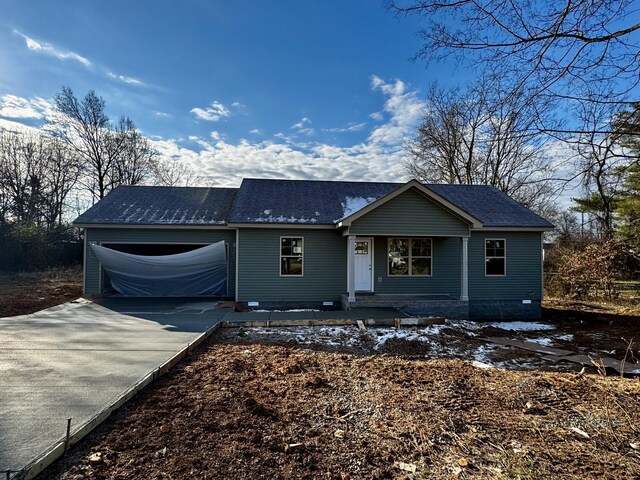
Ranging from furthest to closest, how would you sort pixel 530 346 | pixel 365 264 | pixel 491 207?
pixel 491 207 → pixel 365 264 → pixel 530 346

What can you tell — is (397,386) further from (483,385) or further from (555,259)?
(555,259)

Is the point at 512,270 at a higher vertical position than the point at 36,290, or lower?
higher

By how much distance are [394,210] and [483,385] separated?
6.95 m

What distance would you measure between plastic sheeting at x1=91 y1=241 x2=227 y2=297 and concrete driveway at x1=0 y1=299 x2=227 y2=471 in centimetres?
179

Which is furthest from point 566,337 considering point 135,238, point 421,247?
point 135,238

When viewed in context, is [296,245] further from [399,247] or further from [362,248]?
[399,247]

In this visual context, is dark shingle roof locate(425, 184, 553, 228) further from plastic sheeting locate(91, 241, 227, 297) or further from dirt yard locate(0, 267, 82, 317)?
dirt yard locate(0, 267, 82, 317)

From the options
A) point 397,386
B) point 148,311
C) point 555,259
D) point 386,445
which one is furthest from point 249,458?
point 555,259

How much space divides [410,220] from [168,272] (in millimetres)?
8736

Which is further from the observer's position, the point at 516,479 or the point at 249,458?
the point at 249,458

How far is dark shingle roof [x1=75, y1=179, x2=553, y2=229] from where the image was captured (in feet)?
39.9

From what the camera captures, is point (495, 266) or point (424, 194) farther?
point (495, 266)

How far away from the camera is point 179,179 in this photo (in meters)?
33.4

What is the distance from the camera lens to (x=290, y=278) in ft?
→ 38.3
